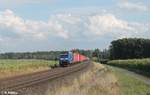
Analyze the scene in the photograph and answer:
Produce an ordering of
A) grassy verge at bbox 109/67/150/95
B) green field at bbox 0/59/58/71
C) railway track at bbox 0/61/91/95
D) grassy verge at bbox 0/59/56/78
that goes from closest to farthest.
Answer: railway track at bbox 0/61/91/95
grassy verge at bbox 109/67/150/95
grassy verge at bbox 0/59/56/78
green field at bbox 0/59/58/71

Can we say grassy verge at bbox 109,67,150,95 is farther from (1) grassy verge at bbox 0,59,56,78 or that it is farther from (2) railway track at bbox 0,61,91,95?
(1) grassy verge at bbox 0,59,56,78

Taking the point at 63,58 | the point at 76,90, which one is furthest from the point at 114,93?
the point at 63,58

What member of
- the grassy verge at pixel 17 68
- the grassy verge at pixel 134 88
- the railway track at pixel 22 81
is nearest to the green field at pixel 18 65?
the grassy verge at pixel 17 68

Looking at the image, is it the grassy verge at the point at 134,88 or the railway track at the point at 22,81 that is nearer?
the railway track at the point at 22,81

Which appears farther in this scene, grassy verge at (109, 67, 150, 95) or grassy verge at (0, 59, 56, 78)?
grassy verge at (0, 59, 56, 78)

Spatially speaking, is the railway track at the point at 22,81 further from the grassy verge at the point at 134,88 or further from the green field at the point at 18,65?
the green field at the point at 18,65

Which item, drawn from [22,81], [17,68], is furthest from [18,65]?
[22,81]

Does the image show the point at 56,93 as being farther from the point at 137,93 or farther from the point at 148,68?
the point at 148,68

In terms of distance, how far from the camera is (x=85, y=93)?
25.0m

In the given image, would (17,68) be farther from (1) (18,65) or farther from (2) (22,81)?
(2) (22,81)

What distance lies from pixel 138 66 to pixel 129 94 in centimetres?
A: 7742

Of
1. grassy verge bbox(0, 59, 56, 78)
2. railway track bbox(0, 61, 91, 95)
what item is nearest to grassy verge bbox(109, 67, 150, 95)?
railway track bbox(0, 61, 91, 95)

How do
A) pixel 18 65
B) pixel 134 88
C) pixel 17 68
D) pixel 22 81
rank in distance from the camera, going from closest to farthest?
Result: pixel 22 81
pixel 134 88
pixel 17 68
pixel 18 65

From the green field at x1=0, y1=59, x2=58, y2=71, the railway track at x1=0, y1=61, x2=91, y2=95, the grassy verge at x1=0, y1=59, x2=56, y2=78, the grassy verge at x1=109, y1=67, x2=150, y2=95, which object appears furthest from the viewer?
the green field at x1=0, y1=59, x2=58, y2=71
